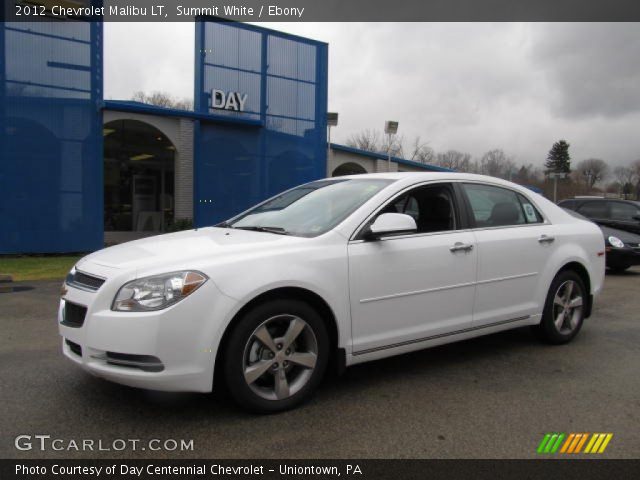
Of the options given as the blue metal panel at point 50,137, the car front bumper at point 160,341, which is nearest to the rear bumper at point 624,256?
the car front bumper at point 160,341

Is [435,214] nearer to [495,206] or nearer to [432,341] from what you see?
[495,206]

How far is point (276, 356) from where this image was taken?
3.34 metres

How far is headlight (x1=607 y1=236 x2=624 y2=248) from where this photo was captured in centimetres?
1059

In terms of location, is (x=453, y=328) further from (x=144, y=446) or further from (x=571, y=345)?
(x=144, y=446)

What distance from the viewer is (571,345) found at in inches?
204

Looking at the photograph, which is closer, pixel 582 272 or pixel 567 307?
pixel 567 307

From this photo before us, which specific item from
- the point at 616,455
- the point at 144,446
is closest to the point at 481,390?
the point at 616,455

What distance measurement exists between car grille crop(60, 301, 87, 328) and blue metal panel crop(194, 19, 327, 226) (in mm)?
12329

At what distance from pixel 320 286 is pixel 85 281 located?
1492mm

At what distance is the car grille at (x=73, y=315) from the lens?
325 cm

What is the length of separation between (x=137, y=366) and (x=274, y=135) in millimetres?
14423

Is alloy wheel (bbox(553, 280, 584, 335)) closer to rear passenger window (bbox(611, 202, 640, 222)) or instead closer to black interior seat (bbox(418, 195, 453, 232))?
black interior seat (bbox(418, 195, 453, 232))

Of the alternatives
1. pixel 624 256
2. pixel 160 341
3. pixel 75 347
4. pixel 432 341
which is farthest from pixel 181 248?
pixel 624 256

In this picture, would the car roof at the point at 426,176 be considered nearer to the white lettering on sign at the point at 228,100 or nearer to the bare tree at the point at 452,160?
the white lettering on sign at the point at 228,100
